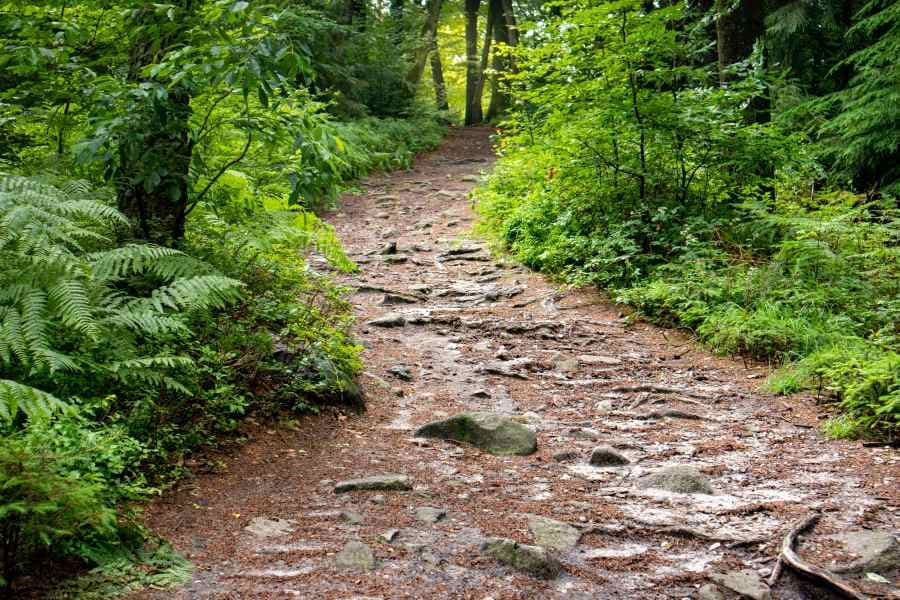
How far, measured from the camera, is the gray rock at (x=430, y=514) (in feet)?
12.6

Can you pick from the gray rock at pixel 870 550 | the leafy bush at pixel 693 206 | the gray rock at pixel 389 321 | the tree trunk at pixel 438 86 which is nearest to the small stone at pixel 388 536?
the gray rock at pixel 870 550

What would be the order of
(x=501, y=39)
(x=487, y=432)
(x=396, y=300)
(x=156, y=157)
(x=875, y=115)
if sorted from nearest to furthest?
(x=156, y=157) → (x=487, y=432) → (x=396, y=300) → (x=875, y=115) → (x=501, y=39)

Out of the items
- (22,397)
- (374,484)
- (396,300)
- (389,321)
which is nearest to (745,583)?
(374,484)

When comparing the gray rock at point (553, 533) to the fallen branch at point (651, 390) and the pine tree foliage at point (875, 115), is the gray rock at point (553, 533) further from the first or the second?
the pine tree foliage at point (875, 115)

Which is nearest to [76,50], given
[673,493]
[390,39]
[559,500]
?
[559,500]

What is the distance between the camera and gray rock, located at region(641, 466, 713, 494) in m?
4.35

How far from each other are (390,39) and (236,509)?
23.1 meters

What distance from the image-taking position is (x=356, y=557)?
11.0 ft

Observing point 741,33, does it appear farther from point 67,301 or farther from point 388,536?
point 67,301

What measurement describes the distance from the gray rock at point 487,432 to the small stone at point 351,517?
4.90ft

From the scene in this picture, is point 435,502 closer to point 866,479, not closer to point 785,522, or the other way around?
point 785,522

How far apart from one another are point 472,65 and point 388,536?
95.8 ft

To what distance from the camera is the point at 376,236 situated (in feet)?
46.0

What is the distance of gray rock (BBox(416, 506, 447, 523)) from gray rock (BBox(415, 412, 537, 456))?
1.17 m
